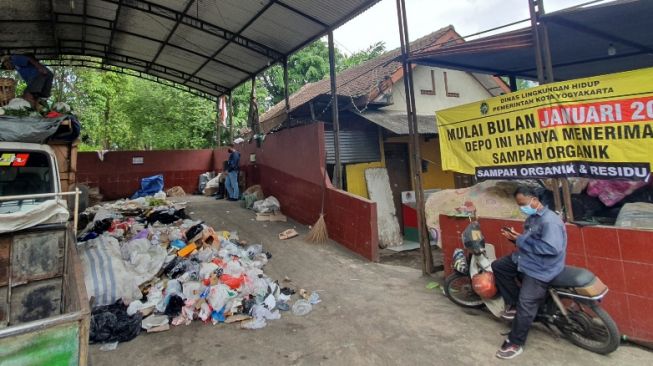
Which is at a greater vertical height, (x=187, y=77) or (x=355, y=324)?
(x=187, y=77)

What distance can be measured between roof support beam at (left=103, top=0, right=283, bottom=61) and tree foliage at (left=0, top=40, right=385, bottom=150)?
8836mm

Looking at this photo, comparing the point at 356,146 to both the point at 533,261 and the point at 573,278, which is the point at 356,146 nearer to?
the point at 533,261

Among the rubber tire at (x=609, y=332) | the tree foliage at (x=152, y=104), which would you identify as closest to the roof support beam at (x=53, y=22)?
the tree foliage at (x=152, y=104)

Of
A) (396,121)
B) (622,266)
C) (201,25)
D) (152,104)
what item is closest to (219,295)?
(622,266)

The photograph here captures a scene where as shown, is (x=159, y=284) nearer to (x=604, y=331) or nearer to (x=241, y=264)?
(x=241, y=264)

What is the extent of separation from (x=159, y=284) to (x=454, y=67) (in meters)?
6.60

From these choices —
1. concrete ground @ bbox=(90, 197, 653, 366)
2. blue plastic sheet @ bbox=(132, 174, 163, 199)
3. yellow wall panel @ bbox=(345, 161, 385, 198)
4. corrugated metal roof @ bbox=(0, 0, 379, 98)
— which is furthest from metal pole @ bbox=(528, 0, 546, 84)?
blue plastic sheet @ bbox=(132, 174, 163, 199)

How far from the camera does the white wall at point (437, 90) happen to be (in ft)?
37.8

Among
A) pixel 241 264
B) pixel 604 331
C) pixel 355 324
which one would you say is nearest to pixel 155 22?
pixel 241 264

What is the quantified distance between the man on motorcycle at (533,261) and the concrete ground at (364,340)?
0.77ft

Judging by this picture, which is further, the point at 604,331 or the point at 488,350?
the point at 488,350

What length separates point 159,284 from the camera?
5195 millimetres

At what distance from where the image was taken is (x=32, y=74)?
6867 mm

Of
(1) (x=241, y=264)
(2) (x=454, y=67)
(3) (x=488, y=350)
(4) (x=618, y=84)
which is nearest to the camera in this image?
(3) (x=488, y=350)
